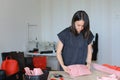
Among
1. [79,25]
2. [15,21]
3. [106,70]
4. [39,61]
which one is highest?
[15,21]

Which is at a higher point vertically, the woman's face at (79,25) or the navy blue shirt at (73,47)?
the woman's face at (79,25)

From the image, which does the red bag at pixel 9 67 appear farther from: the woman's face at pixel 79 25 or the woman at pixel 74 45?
the woman's face at pixel 79 25

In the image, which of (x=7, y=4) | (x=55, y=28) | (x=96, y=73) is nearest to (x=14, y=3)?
(x=7, y=4)

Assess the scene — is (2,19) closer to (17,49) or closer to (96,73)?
(17,49)

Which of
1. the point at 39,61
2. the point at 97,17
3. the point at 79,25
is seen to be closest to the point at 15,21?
the point at 39,61

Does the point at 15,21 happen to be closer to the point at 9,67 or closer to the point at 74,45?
the point at 9,67

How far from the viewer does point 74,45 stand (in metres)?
2.27

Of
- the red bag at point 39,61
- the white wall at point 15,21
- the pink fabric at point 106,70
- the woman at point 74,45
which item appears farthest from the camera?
the red bag at point 39,61

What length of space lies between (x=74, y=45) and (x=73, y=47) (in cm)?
3

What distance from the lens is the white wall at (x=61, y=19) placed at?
14.7ft

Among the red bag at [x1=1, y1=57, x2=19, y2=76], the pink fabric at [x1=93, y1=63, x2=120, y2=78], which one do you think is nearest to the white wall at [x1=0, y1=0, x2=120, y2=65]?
the red bag at [x1=1, y1=57, x2=19, y2=76]

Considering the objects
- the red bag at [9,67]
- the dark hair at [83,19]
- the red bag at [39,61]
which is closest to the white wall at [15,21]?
the red bag at [39,61]

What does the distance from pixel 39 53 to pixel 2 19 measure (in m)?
1.18

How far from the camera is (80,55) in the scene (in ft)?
7.56
